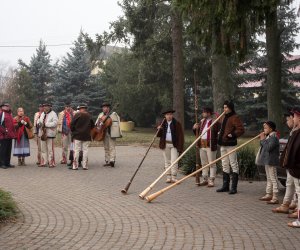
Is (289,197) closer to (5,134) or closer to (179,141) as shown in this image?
(179,141)

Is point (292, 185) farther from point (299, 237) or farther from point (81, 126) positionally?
point (81, 126)

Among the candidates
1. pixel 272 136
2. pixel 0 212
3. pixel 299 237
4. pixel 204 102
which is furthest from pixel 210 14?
pixel 204 102

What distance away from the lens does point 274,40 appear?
11.9 meters

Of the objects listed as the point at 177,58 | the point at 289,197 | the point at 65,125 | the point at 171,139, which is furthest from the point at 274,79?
the point at 65,125

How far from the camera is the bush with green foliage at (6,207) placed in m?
6.88

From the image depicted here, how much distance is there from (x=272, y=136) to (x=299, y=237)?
9.32ft

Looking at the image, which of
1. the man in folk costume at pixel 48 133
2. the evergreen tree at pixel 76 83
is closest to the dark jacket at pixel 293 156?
the man in folk costume at pixel 48 133

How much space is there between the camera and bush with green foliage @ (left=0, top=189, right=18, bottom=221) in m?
6.88

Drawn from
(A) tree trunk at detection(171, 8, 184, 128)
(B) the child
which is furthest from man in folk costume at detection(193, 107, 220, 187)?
(A) tree trunk at detection(171, 8, 184, 128)

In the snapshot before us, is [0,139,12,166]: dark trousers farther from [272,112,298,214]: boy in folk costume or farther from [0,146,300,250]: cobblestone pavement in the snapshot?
[272,112,298,214]: boy in folk costume

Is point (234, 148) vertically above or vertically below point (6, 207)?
A: above

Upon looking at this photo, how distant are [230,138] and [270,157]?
1257mm

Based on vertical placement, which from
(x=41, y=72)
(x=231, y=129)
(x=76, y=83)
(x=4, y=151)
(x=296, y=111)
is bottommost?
(x=4, y=151)

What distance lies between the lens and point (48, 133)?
45.8ft
